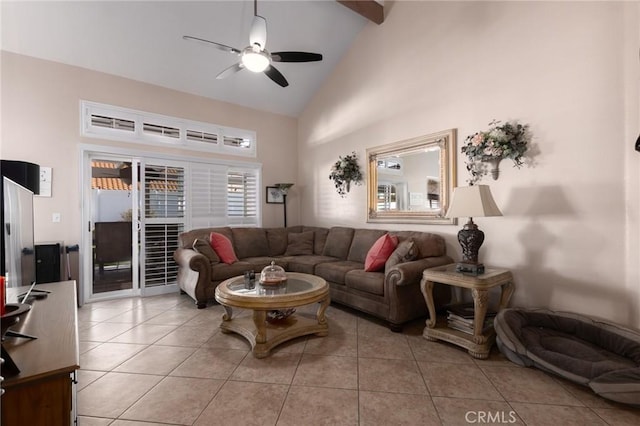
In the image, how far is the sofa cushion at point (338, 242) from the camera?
421cm

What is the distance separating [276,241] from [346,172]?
165 cm

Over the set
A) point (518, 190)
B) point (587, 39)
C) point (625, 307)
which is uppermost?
point (587, 39)

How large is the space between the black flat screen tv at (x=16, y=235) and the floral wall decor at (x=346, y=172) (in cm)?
355

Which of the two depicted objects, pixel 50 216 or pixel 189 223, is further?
pixel 189 223

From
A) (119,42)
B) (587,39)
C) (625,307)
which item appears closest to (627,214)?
(625,307)

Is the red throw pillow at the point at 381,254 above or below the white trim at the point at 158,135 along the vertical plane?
below

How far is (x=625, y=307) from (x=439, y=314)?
1.48 m

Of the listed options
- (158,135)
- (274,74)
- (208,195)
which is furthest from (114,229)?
(274,74)

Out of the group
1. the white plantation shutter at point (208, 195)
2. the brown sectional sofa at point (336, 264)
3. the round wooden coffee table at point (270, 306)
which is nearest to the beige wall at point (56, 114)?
the white plantation shutter at point (208, 195)

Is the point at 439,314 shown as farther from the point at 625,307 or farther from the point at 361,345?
the point at 625,307

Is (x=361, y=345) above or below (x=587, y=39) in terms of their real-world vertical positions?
below

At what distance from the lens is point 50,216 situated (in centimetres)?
351

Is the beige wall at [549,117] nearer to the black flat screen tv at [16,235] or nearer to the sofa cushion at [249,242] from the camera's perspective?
the sofa cushion at [249,242]

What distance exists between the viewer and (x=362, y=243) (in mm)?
3939
